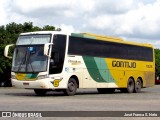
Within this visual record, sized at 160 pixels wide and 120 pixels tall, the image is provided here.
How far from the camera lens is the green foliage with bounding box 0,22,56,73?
153 feet

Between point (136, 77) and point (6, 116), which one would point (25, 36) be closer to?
point (136, 77)

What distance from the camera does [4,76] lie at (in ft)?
161

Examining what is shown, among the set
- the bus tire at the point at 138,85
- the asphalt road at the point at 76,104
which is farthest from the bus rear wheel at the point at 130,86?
the asphalt road at the point at 76,104

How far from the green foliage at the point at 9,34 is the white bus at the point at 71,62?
18043 millimetres

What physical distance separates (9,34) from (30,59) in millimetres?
25593

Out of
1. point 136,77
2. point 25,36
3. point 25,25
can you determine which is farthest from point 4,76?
point 25,36

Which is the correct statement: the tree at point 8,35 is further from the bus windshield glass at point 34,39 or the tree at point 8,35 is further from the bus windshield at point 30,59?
the bus windshield at point 30,59

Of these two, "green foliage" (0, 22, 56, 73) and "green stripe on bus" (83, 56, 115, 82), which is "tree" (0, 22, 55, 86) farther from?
"green stripe on bus" (83, 56, 115, 82)

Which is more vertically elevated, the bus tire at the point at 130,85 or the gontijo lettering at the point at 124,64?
the gontijo lettering at the point at 124,64

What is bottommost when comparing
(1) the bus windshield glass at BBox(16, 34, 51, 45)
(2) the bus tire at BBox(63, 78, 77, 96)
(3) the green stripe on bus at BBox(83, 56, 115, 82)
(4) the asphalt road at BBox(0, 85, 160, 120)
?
(4) the asphalt road at BBox(0, 85, 160, 120)

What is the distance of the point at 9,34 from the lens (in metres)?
49.7

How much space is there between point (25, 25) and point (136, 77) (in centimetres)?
2284

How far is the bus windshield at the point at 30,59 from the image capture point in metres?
24.5

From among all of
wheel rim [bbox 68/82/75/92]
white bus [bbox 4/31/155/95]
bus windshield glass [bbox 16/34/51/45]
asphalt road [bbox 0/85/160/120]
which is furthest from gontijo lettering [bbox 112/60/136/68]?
asphalt road [bbox 0/85/160/120]
